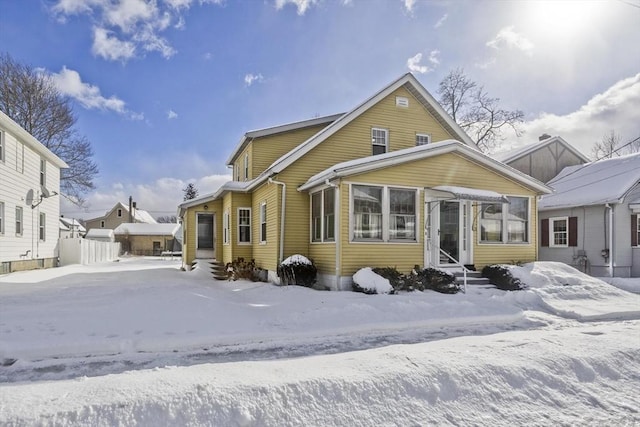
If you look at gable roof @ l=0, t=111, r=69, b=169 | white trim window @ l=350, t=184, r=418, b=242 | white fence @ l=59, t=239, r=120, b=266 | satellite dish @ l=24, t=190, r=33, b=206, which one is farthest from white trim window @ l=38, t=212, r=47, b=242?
white trim window @ l=350, t=184, r=418, b=242

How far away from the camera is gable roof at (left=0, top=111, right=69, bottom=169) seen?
14763 mm

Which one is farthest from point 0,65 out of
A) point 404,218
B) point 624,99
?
point 624,99

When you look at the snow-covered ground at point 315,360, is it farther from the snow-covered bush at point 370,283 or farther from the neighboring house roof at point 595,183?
the neighboring house roof at point 595,183

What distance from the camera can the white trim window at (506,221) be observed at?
41.8ft

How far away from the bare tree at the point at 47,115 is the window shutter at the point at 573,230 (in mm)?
30881

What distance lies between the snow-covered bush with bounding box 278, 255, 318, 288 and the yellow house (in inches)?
16.9

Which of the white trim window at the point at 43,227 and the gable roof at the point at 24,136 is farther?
the white trim window at the point at 43,227

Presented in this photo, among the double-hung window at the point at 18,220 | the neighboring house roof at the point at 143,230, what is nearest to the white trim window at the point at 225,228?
the double-hung window at the point at 18,220

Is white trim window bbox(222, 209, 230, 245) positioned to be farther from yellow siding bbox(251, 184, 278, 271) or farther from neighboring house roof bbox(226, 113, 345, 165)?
neighboring house roof bbox(226, 113, 345, 165)

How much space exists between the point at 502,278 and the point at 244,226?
9473 mm

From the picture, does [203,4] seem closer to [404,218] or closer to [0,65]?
[404,218]

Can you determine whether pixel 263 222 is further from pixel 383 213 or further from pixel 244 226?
pixel 383 213

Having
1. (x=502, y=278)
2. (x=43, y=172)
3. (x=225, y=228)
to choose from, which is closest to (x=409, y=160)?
(x=502, y=278)

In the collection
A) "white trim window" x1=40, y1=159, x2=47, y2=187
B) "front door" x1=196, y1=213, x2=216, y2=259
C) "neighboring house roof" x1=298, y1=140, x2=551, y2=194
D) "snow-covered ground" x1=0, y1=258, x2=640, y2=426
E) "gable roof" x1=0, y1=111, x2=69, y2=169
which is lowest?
"snow-covered ground" x1=0, y1=258, x2=640, y2=426
